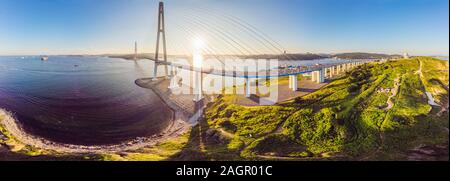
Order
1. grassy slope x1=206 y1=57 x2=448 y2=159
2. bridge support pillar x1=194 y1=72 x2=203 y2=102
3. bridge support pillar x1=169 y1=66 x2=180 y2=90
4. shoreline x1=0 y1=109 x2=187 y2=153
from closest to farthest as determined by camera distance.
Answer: grassy slope x1=206 y1=57 x2=448 y2=159 < shoreline x1=0 y1=109 x2=187 y2=153 < bridge support pillar x1=194 y1=72 x2=203 y2=102 < bridge support pillar x1=169 y1=66 x2=180 y2=90

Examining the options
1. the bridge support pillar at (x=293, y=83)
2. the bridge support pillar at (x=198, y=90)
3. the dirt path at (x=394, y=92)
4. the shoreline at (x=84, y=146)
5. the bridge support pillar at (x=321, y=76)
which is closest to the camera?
the dirt path at (x=394, y=92)

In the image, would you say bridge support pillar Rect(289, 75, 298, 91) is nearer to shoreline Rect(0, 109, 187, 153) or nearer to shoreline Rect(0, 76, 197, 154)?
shoreline Rect(0, 76, 197, 154)

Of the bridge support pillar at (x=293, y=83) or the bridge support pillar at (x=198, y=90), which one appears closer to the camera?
the bridge support pillar at (x=293, y=83)

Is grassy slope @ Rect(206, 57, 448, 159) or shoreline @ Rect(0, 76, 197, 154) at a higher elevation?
grassy slope @ Rect(206, 57, 448, 159)

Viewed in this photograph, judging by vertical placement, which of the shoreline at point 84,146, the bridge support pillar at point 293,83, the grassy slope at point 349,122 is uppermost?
the bridge support pillar at point 293,83

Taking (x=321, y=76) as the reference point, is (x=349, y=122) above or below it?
below

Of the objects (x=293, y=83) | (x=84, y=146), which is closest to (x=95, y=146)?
(x=84, y=146)

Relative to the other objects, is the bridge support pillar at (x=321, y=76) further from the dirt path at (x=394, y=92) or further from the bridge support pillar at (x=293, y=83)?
the dirt path at (x=394, y=92)

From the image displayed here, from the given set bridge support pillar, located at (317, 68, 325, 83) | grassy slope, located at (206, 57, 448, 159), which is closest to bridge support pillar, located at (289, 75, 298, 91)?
grassy slope, located at (206, 57, 448, 159)

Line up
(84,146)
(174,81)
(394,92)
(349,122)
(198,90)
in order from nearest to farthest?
(349,122) → (394,92) → (84,146) → (198,90) → (174,81)

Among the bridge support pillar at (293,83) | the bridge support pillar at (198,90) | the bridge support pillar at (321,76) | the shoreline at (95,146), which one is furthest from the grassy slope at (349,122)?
the bridge support pillar at (198,90)

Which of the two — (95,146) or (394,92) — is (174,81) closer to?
(95,146)

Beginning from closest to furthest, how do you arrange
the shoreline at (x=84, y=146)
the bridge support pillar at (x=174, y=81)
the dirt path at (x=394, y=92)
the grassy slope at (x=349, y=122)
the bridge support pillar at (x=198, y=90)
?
the grassy slope at (x=349, y=122) → the dirt path at (x=394, y=92) → the shoreline at (x=84, y=146) → the bridge support pillar at (x=198, y=90) → the bridge support pillar at (x=174, y=81)

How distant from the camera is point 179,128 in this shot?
8102mm
